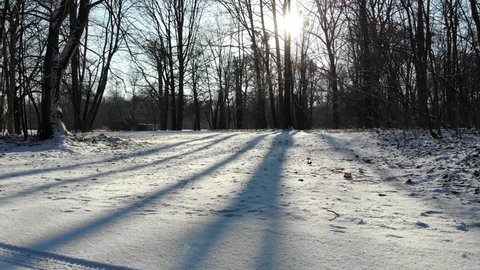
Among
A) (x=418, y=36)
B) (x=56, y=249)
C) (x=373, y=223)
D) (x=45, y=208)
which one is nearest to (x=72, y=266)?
(x=56, y=249)

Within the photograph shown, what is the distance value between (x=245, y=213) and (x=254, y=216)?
0.52ft

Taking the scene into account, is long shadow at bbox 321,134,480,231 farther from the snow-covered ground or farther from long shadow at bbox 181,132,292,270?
long shadow at bbox 181,132,292,270

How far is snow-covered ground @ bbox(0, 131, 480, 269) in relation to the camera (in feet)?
10.1

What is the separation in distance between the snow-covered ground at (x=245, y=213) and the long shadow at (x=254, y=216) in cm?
1

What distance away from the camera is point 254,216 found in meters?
4.27

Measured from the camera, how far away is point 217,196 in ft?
17.3

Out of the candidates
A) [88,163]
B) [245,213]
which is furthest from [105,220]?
[88,163]

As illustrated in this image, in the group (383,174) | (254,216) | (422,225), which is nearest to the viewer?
(422,225)

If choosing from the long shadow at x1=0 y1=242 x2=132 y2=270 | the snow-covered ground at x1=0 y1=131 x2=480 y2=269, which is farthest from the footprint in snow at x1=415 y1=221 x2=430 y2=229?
the long shadow at x1=0 y1=242 x2=132 y2=270

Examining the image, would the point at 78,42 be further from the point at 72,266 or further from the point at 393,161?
the point at 72,266

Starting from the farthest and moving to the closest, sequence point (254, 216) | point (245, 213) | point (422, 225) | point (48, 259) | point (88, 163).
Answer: point (88, 163)
point (245, 213)
point (254, 216)
point (422, 225)
point (48, 259)

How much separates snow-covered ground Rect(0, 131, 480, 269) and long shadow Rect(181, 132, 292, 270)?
0.01m

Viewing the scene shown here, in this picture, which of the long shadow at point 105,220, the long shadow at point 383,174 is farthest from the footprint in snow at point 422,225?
the long shadow at point 105,220

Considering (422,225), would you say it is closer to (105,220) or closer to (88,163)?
(105,220)
